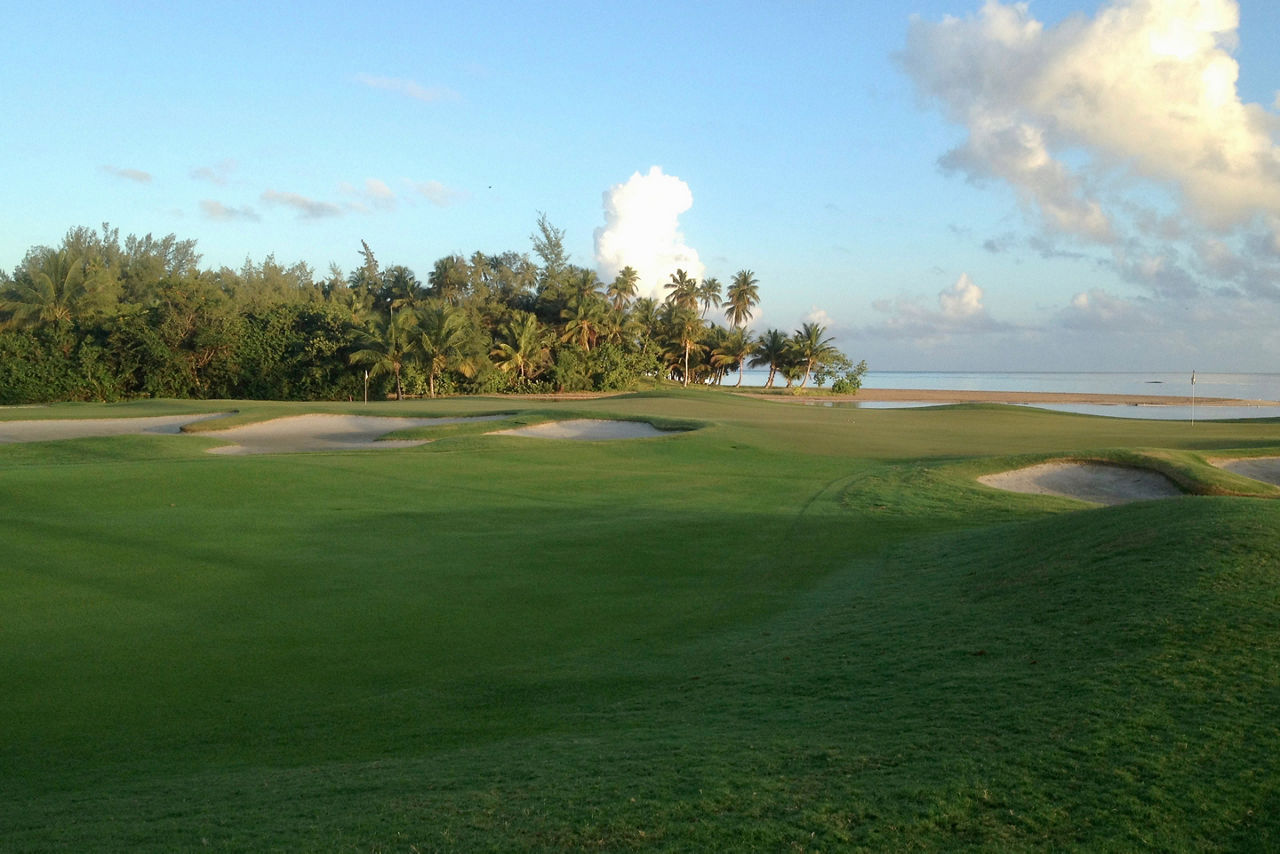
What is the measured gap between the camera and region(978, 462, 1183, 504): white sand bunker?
80.0 ft

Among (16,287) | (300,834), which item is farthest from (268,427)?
(16,287)

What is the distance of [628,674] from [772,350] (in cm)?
10495

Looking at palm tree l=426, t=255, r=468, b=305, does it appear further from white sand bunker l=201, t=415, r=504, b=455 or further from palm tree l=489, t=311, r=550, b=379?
white sand bunker l=201, t=415, r=504, b=455

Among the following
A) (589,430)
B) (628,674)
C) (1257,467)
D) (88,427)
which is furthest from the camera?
(88,427)

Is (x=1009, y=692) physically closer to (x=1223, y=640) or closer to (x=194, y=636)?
(x=1223, y=640)

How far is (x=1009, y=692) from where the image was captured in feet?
24.5

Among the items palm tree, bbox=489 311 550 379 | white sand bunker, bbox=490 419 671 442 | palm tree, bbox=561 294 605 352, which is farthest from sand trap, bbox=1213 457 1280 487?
palm tree, bbox=561 294 605 352

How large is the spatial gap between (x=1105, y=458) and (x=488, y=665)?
2160cm

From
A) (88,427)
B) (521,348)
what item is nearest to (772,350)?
(521,348)

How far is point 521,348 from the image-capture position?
85.7m

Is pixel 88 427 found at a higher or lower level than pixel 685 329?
lower

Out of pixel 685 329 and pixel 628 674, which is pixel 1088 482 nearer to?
pixel 628 674

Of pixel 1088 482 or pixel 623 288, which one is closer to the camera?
pixel 1088 482

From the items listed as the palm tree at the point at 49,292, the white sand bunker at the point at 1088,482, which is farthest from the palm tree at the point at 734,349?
the white sand bunker at the point at 1088,482
